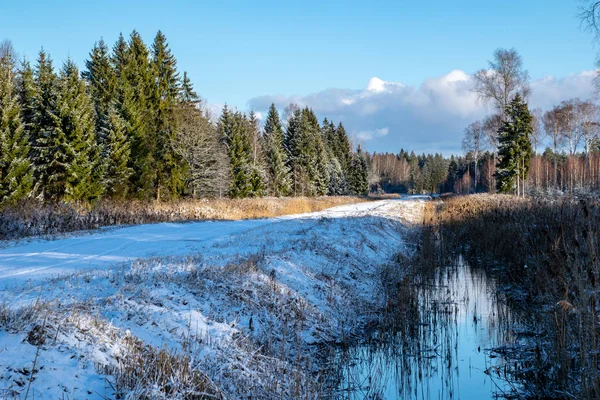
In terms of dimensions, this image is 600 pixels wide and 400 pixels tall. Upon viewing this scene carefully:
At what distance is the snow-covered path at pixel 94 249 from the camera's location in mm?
7934

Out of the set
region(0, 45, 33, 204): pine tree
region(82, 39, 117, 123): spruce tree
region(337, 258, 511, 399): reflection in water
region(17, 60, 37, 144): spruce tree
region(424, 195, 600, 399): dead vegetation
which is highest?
region(82, 39, 117, 123): spruce tree

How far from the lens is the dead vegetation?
457 centimetres

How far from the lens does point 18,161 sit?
19.6 m

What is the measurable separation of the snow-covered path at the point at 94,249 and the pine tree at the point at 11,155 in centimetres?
775

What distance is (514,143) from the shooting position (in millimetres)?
36375

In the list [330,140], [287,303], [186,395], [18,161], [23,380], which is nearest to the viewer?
[23,380]

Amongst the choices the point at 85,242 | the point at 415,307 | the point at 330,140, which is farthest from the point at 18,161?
the point at 330,140

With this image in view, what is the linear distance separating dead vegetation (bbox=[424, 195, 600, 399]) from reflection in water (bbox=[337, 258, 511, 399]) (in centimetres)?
41

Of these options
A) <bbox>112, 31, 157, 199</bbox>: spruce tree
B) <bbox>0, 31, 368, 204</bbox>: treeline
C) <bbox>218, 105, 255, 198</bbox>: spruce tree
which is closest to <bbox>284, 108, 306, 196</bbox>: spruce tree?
<bbox>0, 31, 368, 204</bbox>: treeline

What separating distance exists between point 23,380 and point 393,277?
332 inches

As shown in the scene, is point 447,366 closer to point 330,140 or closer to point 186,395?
point 186,395

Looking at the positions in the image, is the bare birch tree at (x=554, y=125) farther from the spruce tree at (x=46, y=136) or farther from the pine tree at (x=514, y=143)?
the spruce tree at (x=46, y=136)

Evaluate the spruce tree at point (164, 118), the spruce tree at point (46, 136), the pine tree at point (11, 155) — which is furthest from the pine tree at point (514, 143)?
the pine tree at point (11, 155)

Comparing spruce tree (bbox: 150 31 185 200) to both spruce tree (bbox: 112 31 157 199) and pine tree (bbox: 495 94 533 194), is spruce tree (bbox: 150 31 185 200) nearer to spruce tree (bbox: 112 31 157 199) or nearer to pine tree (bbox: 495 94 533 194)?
spruce tree (bbox: 112 31 157 199)
